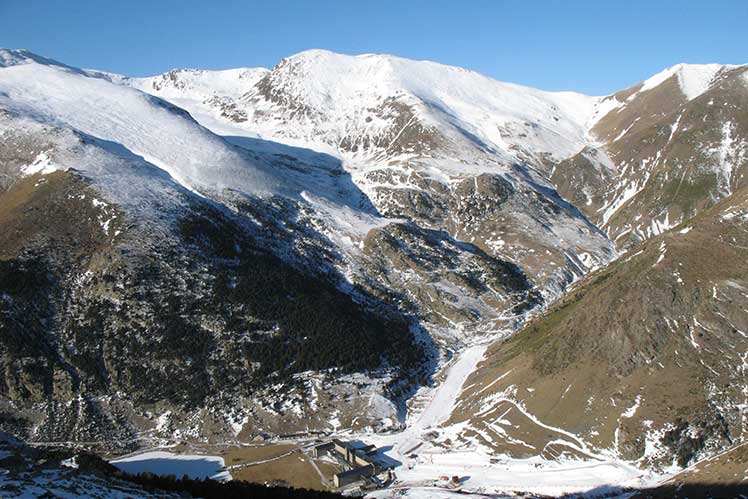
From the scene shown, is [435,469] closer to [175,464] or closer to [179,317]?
[175,464]

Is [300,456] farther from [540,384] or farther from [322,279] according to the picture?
[322,279]

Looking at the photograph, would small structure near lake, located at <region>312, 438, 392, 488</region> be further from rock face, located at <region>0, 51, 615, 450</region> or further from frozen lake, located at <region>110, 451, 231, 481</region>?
frozen lake, located at <region>110, 451, 231, 481</region>

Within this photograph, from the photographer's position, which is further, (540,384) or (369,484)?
(540,384)

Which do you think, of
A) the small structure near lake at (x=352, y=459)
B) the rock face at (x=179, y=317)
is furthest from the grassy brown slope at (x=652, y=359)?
the rock face at (x=179, y=317)

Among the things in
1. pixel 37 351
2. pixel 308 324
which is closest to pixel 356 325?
pixel 308 324

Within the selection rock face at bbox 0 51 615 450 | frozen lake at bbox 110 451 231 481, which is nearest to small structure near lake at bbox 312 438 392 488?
rock face at bbox 0 51 615 450

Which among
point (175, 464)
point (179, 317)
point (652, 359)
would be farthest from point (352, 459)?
point (179, 317)
